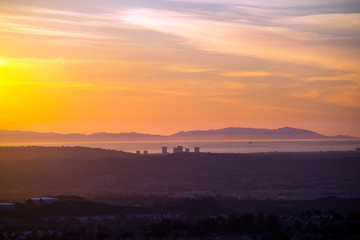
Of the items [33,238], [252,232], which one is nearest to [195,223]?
[252,232]

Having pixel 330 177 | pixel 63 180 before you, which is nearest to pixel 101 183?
pixel 63 180

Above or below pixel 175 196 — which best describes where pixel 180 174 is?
above

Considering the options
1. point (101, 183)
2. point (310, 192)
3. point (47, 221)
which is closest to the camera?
point (47, 221)

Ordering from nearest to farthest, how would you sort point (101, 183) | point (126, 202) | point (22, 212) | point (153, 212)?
point (22, 212) → point (153, 212) → point (126, 202) → point (101, 183)

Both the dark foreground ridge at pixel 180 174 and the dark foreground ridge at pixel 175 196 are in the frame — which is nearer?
the dark foreground ridge at pixel 175 196

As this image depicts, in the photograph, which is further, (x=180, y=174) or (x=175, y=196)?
(x=180, y=174)

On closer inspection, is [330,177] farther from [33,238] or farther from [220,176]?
[33,238]

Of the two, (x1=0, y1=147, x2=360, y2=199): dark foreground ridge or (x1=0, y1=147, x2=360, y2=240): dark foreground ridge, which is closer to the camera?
(x1=0, y1=147, x2=360, y2=240): dark foreground ridge

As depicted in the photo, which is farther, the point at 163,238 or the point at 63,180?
the point at 63,180

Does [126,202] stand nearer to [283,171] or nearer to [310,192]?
[310,192]
